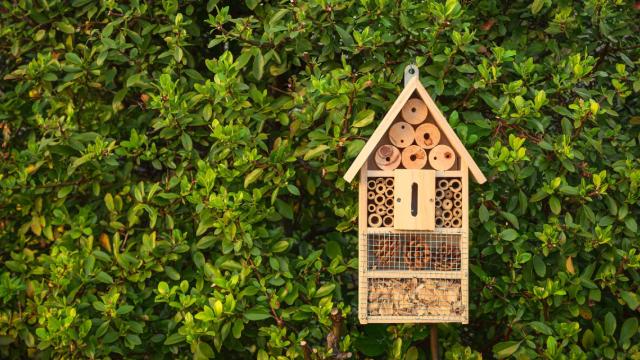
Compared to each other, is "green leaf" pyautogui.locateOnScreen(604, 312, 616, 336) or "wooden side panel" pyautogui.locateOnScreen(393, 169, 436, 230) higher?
"wooden side panel" pyautogui.locateOnScreen(393, 169, 436, 230)

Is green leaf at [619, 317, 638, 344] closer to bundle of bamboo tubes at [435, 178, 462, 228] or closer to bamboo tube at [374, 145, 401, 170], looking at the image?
bundle of bamboo tubes at [435, 178, 462, 228]

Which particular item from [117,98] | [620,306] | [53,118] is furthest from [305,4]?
[620,306]

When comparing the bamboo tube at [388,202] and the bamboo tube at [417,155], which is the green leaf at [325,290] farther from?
the bamboo tube at [417,155]

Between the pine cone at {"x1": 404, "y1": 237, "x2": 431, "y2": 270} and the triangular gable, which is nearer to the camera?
the triangular gable

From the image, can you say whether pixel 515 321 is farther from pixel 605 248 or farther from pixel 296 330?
pixel 296 330

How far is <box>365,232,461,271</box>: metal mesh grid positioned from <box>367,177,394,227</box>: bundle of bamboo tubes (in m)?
0.06

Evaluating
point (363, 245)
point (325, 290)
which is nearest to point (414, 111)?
point (363, 245)

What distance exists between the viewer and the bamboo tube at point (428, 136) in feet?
11.1

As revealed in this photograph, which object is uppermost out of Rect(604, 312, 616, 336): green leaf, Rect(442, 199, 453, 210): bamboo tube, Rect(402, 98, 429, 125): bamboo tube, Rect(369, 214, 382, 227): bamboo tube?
Rect(402, 98, 429, 125): bamboo tube

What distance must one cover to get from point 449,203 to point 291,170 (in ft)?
2.19

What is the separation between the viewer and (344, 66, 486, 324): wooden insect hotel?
11.0 ft

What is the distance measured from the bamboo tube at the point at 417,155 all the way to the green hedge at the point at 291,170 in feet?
0.93

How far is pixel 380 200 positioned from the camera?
11.3 feet

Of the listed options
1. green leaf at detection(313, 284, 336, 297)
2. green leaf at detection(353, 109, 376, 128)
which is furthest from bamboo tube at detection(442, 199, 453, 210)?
green leaf at detection(313, 284, 336, 297)
